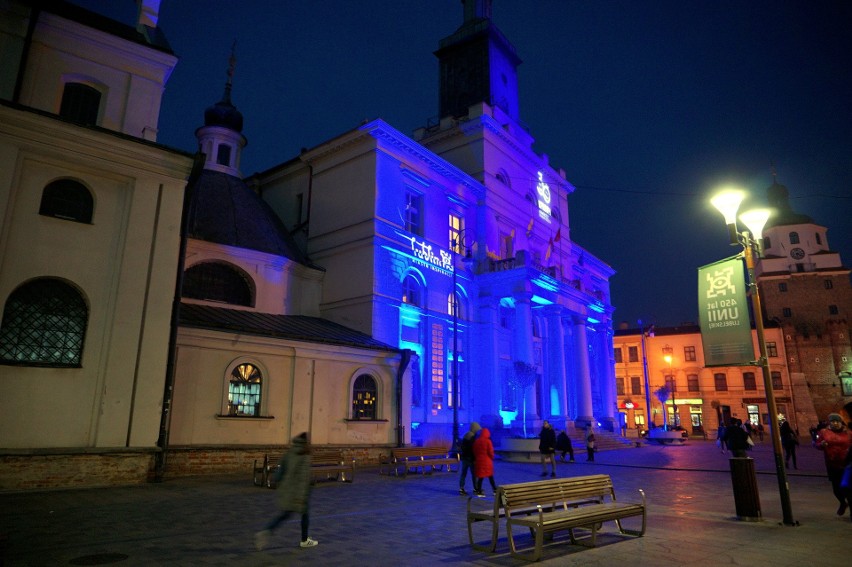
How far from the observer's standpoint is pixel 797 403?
2217 inches

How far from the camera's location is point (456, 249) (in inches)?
1310

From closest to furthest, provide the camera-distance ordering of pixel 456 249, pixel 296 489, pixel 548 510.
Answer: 1. pixel 296 489
2. pixel 548 510
3. pixel 456 249

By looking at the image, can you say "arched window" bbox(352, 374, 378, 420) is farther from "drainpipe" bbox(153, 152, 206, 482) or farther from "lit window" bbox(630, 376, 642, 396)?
"lit window" bbox(630, 376, 642, 396)

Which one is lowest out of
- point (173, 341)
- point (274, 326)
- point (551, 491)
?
point (551, 491)

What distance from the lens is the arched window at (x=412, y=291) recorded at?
29.5m

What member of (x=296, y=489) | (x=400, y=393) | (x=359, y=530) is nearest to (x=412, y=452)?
(x=400, y=393)

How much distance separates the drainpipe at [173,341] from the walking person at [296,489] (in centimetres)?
868

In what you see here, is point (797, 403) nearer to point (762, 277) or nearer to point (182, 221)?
point (762, 277)

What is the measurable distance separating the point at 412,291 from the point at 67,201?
17.6 metres

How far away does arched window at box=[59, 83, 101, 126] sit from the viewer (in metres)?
18.5

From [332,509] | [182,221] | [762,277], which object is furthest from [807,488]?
[762,277]

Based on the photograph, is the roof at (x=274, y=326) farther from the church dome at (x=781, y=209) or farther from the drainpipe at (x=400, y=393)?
the church dome at (x=781, y=209)

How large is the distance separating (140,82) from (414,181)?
49.1 ft

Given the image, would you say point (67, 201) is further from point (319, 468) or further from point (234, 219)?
point (234, 219)
